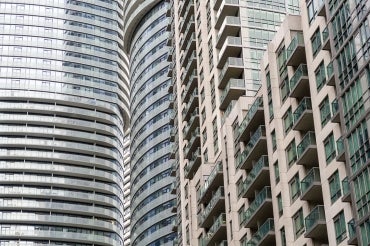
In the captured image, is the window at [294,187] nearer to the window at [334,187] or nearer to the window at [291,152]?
the window at [291,152]

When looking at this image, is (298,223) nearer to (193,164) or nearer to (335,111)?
(335,111)

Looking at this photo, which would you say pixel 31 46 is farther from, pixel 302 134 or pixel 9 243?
pixel 302 134

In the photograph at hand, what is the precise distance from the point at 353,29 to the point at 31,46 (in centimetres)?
12940

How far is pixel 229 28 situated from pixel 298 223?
99.8 feet

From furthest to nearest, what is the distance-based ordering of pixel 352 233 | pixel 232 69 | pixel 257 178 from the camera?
pixel 232 69
pixel 257 178
pixel 352 233

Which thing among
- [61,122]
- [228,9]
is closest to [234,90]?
[228,9]

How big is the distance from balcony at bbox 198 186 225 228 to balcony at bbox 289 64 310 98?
19043 millimetres

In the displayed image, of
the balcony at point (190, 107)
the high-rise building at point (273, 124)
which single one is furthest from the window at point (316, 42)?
the balcony at point (190, 107)

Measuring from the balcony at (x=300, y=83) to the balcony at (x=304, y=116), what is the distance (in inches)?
47.8

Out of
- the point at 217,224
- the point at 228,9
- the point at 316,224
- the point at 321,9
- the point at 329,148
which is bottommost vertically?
the point at 316,224

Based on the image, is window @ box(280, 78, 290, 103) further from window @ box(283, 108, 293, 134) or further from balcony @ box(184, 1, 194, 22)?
balcony @ box(184, 1, 194, 22)

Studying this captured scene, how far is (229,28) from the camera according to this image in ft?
273

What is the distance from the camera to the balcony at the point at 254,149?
6675cm

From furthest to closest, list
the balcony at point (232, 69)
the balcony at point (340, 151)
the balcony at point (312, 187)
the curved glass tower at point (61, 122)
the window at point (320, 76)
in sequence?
the curved glass tower at point (61, 122) < the balcony at point (232, 69) < the window at point (320, 76) < the balcony at point (312, 187) < the balcony at point (340, 151)
